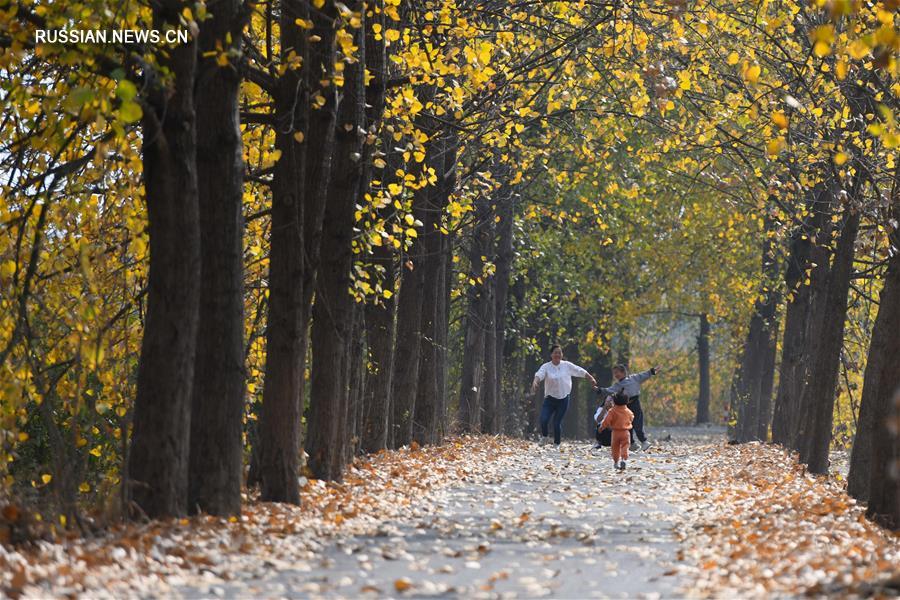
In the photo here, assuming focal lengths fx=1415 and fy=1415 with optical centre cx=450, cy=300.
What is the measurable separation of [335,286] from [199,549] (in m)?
6.15

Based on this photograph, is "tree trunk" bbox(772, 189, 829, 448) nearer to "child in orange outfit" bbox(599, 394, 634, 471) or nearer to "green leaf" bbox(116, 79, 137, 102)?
"child in orange outfit" bbox(599, 394, 634, 471)

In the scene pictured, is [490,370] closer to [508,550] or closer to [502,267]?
[502,267]

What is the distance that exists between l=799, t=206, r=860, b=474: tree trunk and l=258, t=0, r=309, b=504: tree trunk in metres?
8.78

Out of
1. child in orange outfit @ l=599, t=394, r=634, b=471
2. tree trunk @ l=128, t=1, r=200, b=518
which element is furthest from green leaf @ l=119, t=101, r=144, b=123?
child in orange outfit @ l=599, t=394, r=634, b=471

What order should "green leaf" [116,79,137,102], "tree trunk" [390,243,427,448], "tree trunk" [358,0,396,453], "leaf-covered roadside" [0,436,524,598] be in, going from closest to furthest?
"leaf-covered roadside" [0,436,524,598]
"green leaf" [116,79,137,102]
"tree trunk" [358,0,396,453]
"tree trunk" [390,243,427,448]

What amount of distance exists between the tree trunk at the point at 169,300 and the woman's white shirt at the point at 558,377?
61.9ft

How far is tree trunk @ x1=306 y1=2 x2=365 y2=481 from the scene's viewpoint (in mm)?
15273

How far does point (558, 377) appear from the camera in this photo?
29297 millimetres

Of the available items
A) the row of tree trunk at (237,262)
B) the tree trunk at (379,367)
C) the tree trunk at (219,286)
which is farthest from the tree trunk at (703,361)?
the tree trunk at (219,286)

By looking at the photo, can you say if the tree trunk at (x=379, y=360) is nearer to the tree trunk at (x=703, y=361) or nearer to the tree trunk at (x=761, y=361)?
the tree trunk at (x=761, y=361)

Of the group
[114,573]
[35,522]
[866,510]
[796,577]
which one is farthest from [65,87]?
[866,510]

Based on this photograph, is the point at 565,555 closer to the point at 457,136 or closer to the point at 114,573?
the point at 114,573

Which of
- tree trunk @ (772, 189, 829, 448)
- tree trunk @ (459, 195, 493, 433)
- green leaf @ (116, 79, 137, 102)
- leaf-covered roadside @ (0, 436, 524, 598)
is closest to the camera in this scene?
leaf-covered roadside @ (0, 436, 524, 598)

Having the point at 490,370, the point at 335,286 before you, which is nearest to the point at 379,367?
the point at 335,286
